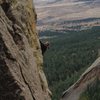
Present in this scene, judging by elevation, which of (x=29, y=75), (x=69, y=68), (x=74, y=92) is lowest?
(x=69, y=68)

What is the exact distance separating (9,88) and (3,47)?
160 centimetres

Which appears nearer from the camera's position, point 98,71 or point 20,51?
point 20,51

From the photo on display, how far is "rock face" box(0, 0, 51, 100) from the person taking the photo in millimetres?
15102

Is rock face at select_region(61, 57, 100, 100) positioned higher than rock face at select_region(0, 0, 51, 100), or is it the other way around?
rock face at select_region(0, 0, 51, 100)

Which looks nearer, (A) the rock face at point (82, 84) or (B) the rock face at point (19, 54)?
(B) the rock face at point (19, 54)

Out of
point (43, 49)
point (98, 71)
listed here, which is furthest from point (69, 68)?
point (43, 49)

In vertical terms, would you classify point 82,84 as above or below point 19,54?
below

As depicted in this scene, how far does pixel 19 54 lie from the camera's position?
54.9ft

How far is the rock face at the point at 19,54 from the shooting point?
49.5 ft

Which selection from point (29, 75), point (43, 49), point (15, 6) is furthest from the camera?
point (43, 49)

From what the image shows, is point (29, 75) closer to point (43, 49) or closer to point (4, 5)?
point (4, 5)

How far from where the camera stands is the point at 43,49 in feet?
74.1

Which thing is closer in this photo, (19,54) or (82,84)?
(19,54)

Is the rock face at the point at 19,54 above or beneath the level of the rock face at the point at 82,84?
above
